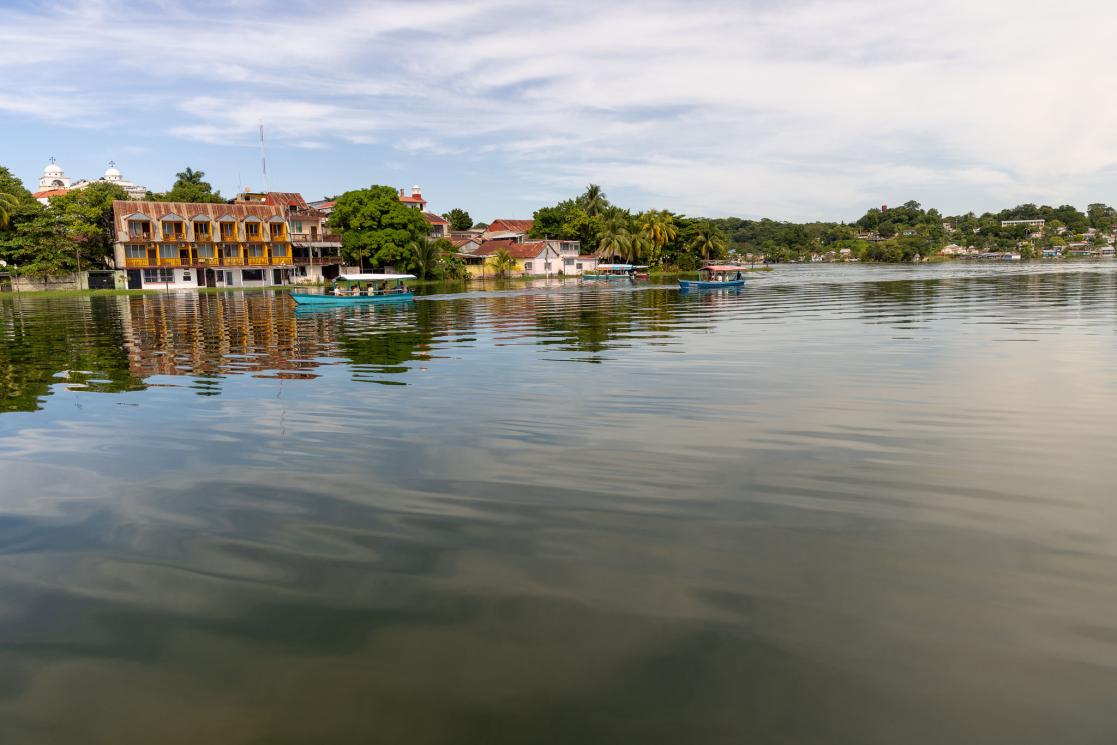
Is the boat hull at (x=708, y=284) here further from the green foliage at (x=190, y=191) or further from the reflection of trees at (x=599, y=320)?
the green foliage at (x=190, y=191)

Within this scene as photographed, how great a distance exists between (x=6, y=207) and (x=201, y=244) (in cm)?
1850

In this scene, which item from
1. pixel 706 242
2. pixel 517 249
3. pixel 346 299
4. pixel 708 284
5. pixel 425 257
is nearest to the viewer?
pixel 346 299

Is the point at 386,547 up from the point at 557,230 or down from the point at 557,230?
down

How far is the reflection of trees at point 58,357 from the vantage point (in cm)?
1831

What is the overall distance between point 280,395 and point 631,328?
1806cm

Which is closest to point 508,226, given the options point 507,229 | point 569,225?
point 507,229

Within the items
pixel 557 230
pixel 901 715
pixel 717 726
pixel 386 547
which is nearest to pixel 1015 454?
pixel 901 715

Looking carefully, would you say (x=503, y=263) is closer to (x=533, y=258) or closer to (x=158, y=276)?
(x=533, y=258)

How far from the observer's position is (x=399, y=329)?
33.9 meters

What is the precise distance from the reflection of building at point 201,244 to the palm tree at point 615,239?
47489mm

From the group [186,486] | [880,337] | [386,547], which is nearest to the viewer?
[386,547]

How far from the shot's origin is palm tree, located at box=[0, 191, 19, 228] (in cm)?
7488

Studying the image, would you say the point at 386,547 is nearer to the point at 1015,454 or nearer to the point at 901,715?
the point at 901,715

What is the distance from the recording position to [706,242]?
134 metres
